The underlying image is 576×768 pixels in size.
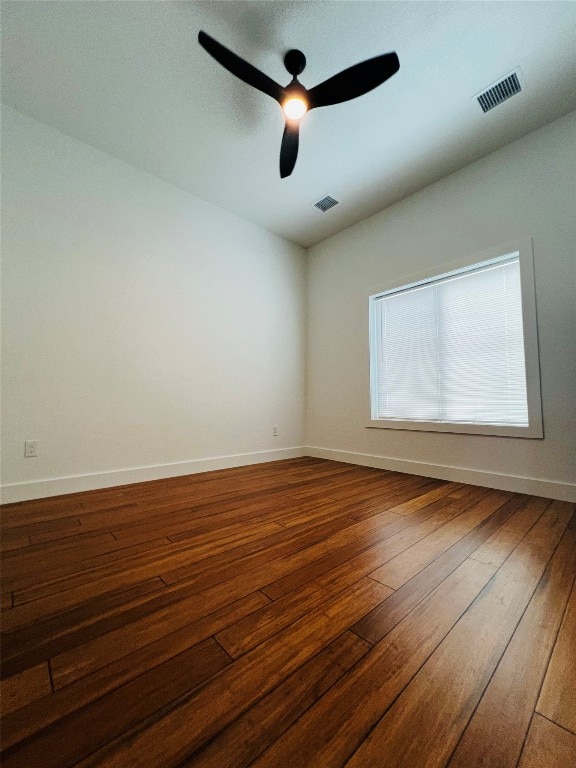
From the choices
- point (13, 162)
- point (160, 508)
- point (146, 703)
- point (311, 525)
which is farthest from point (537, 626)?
point (13, 162)

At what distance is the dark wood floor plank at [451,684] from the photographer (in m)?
0.55

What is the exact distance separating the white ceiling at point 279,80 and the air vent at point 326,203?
266 millimetres

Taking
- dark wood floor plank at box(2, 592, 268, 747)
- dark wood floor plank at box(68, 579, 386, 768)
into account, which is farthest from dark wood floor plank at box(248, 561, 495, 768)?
dark wood floor plank at box(2, 592, 268, 747)

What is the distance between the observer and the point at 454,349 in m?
2.70

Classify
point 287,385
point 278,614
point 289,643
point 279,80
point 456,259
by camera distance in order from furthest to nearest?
point 287,385, point 456,259, point 279,80, point 278,614, point 289,643

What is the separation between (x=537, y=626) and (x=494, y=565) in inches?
13.6

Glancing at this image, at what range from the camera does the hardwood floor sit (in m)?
0.56

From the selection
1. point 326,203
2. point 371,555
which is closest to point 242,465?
point 371,555

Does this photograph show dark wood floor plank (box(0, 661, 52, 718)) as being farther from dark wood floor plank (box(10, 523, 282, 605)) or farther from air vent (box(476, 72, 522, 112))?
air vent (box(476, 72, 522, 112))

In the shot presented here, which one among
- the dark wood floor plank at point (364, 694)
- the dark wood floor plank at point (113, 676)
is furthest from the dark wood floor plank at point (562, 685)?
the dark wood floor plank at point (113, 676)

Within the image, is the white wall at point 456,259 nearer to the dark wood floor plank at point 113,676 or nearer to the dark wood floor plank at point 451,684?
the dark wood floor plank at point 451,684

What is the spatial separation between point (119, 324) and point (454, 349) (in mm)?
3047

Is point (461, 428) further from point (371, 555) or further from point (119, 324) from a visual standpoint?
point (119, 324)

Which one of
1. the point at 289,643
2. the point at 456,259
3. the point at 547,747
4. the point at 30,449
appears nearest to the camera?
the point at 547,747
